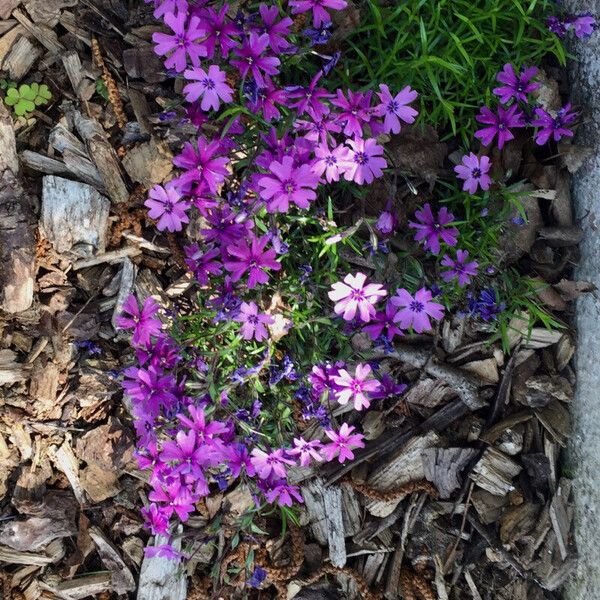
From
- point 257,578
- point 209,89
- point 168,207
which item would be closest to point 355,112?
point 209,89

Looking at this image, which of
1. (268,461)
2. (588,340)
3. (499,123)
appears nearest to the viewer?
(268,461)

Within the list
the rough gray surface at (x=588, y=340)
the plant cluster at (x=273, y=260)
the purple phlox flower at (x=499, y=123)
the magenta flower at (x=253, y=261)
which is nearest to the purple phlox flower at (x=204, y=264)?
the plant cluster at (x=273, y=260)

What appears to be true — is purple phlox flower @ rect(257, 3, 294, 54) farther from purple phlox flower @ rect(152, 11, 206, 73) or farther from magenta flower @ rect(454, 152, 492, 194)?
magenta flower @ rect(454, 152, 492, 194)

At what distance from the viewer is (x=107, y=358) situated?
9.21 feet

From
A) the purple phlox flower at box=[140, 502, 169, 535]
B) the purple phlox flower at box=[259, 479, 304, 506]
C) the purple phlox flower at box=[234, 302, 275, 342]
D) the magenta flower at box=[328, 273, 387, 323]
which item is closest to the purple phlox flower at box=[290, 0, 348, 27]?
the magenta flower at box=[328, 273, 387, 323]

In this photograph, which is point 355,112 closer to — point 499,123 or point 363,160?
point 363,160

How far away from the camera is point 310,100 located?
222cm

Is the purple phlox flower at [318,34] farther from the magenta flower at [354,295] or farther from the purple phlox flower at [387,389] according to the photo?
the purple phlox flower at [387,389]

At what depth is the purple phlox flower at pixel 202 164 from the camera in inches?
87.1

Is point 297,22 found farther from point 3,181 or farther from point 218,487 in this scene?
point 218,487

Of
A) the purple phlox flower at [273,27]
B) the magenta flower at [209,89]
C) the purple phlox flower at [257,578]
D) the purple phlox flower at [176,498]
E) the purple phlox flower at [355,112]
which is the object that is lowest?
the purple phlox flower at [257,578]

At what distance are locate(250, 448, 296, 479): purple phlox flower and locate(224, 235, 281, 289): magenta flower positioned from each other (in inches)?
22.2

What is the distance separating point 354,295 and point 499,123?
82 centimetres

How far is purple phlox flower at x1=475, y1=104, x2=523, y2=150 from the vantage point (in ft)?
8.04
